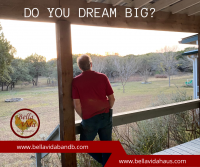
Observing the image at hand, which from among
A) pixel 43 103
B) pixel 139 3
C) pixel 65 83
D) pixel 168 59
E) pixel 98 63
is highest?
pixel 139 3

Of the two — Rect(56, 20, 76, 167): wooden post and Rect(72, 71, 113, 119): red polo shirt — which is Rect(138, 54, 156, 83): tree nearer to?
Rect(72, 71, 113, 119): red polo shirt

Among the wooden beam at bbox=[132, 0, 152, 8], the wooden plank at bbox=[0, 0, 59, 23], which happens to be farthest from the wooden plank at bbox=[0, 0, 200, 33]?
the wooden beam at bbox=[132, 0, 152, 8]

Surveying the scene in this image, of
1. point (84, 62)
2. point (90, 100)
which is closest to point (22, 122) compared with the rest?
point (90, 100)

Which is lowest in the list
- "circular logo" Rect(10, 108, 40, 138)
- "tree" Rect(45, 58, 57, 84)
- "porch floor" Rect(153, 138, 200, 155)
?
"porch floor" Rect(153, 138, 200, 155)

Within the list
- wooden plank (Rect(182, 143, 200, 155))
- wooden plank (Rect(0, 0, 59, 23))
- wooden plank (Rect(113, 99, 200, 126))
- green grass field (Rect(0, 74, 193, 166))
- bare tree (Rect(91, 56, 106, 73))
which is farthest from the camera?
bare tree (Rect(91, 56, 106, 73))

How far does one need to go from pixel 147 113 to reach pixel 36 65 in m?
1.63

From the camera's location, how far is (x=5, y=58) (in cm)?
204

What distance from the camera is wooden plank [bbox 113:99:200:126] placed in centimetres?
212

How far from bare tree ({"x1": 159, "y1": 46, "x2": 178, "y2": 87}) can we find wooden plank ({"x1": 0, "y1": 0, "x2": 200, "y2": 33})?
7.03ft

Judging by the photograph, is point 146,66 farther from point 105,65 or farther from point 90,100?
point 90,100

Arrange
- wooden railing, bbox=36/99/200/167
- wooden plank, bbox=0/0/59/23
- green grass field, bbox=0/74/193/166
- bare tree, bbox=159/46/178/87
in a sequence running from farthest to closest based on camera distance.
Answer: bare tree, bbox=159/46/178/87 < green grass field, bbox=0/74/193/166 < wooden railing, bbox=36/99/200/167 < wooden plank, bbox=0/0/59/23

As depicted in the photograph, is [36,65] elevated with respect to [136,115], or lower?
elevated

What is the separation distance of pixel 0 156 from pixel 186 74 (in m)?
5.12

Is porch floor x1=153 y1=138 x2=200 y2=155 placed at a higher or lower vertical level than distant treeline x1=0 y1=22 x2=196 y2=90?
lower
